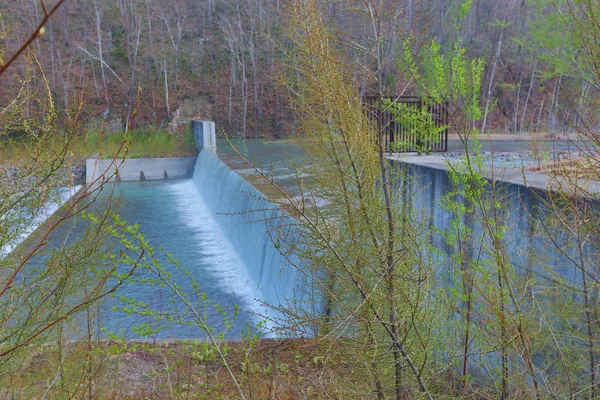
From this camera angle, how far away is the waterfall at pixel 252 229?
805 cm

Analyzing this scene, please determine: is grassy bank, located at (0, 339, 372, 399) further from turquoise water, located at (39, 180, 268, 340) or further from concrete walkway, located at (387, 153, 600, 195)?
concrete walkway, located at (387, 153, 600, 195)

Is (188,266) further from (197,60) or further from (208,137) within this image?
(197,60)

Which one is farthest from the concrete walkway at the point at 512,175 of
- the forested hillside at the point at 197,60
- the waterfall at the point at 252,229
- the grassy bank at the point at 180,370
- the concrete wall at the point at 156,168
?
the forested hillside at the point at 197,60

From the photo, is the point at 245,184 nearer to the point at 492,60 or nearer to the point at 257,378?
the point at 257,378

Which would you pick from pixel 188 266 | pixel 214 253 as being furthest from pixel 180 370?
pixel 214 253

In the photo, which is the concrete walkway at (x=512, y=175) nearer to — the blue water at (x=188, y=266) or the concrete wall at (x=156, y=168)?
the blue water at (x=188, y=266)

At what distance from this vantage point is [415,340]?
282cm

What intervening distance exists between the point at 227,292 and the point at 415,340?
6.86 m

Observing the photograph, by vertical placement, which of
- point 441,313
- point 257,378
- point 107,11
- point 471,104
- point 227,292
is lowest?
point 227,292

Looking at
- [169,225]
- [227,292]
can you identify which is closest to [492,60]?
[169,225]

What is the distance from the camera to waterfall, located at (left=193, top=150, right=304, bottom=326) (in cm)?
805

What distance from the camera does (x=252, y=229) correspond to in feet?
34.9

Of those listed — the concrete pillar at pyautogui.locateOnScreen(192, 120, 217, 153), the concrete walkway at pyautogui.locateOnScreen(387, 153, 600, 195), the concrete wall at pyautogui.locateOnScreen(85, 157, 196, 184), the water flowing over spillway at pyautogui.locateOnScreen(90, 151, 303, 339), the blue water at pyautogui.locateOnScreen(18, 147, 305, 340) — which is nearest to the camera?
the concrete walkway at pyautogui.locateOnScreen(387, 153, 600, 195)

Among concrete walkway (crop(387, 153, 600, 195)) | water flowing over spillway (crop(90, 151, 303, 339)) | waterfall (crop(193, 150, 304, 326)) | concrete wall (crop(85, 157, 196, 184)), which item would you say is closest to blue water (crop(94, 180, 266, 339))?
water flowing over spillway (crop(90, 151, 303, 339))
